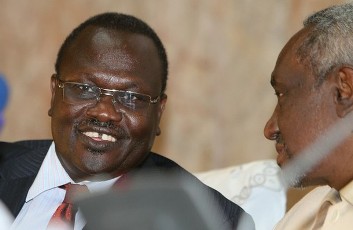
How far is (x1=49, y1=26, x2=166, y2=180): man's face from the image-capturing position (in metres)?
2.59

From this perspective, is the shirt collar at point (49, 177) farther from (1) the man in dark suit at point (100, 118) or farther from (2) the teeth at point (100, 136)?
(2) the teeth at point (100, 136)

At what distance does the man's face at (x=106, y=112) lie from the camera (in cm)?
259

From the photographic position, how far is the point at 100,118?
2580mm

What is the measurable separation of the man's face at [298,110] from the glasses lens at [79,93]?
24.8 inches

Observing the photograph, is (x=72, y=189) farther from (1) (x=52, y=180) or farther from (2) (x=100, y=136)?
(2) (x=100, y=136)

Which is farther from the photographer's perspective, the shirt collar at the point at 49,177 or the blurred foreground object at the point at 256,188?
the blurred foreground object at the point at 256,188

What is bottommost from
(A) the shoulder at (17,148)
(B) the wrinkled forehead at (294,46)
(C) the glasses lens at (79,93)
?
(A) the shoulder at (17,148)

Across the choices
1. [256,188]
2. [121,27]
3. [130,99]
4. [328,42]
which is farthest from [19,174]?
[328,42]

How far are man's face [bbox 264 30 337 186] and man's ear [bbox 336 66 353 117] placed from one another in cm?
3

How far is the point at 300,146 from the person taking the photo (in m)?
2.20

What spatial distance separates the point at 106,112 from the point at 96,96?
0.22 ft

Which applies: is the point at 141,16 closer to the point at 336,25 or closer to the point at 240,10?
the point at 240,10

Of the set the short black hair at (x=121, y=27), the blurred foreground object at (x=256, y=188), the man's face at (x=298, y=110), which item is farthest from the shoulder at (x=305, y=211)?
the short black hair at (x=121, y=27)

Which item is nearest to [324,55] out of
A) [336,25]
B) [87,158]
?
[336,25]
